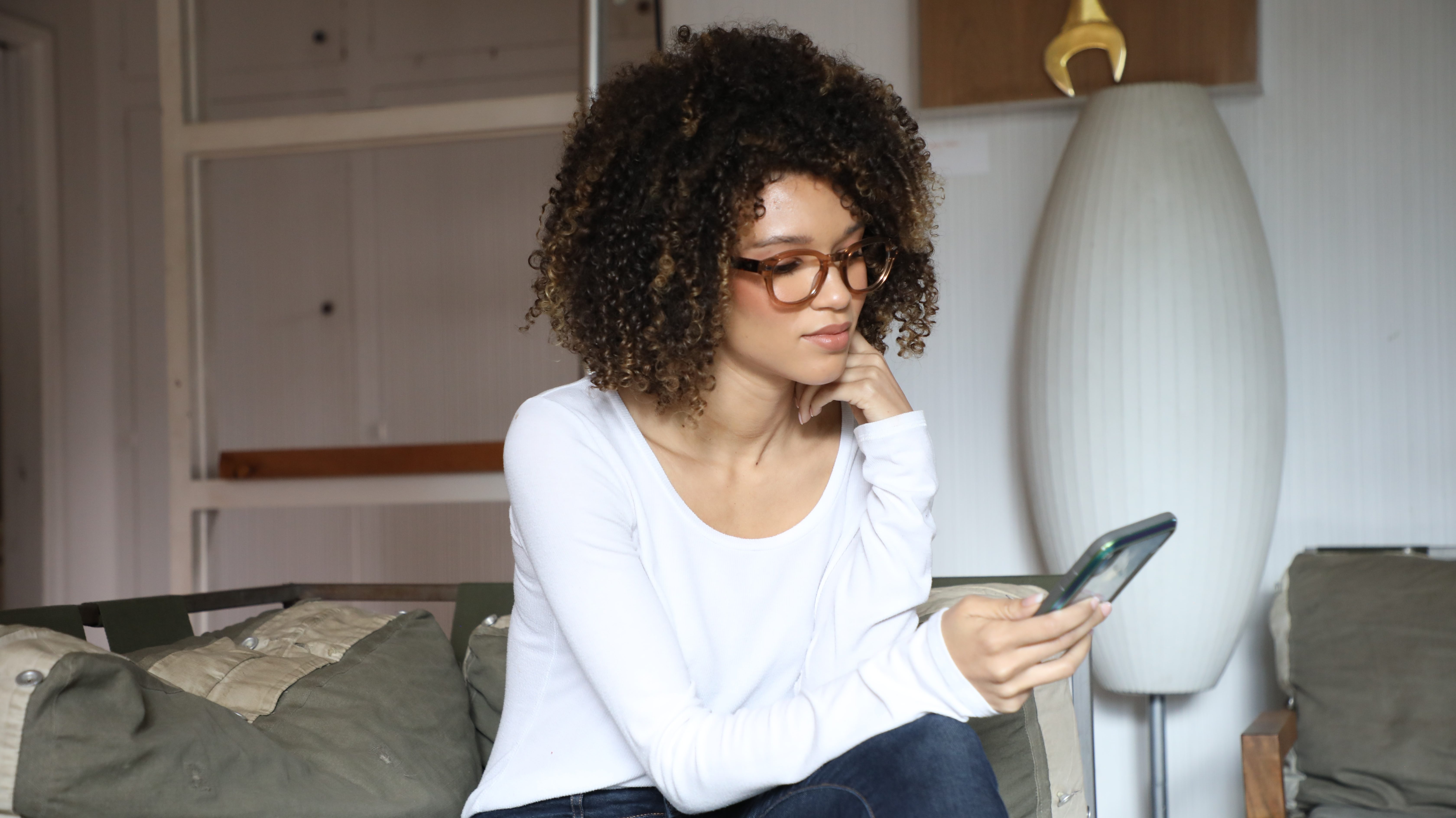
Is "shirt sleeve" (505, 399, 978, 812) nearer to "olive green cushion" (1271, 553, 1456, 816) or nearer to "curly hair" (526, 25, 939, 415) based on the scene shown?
"curly hair" (526, 25, 939, 415)

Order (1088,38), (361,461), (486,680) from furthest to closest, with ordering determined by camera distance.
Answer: (361,461) → (1088,38) → (486,680)

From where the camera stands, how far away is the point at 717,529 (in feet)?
4.33

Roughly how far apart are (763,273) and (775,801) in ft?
1.67

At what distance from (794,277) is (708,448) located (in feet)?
0.83

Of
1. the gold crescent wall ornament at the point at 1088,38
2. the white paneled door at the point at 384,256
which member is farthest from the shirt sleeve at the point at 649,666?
the white paneled door at the point at 384,256

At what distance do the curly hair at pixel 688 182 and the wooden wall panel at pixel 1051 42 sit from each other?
49.8 inches

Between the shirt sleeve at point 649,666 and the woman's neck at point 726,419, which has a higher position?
the woman's neck at point 726,419

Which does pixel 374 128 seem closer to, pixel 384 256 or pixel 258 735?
pixel 384 256

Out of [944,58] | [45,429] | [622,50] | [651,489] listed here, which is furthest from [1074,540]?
[45,429]

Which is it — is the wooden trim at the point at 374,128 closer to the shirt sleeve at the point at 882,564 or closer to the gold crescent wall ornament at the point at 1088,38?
the gold crescent wall ornament at the point at 1088,38

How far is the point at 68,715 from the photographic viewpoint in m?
1.02

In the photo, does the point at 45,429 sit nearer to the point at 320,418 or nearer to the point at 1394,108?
the point at 320,418

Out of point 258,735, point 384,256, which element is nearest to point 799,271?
point 258,735

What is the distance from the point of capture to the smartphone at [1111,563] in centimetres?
84
